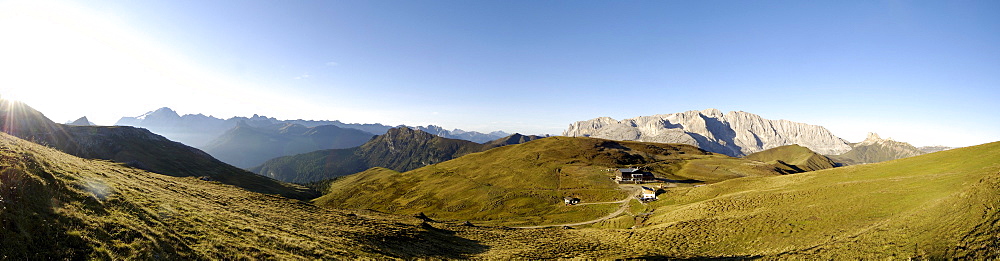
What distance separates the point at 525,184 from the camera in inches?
4924

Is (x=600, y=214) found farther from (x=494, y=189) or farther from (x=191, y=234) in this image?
(x=191, y=234)

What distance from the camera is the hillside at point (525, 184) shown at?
92975mm

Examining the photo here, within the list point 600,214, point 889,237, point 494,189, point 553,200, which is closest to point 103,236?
point 889,237

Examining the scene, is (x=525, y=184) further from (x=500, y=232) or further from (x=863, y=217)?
(x=863, y=217)

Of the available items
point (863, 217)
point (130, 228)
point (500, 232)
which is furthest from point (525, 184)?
point (130, 228)

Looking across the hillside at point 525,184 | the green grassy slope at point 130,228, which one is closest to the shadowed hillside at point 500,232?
the green grassy slope at point 130,228

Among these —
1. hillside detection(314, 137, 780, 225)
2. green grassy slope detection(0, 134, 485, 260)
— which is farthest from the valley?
hillside detection(314, 137, 780, 225)

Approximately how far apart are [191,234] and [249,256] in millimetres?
4636

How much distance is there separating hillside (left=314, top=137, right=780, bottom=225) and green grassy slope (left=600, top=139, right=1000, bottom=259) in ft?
107

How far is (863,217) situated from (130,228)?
60038 millimetres

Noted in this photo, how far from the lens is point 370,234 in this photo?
33.8m

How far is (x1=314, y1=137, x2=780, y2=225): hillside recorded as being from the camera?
93.0m

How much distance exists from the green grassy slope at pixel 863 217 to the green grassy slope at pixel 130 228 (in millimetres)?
33172

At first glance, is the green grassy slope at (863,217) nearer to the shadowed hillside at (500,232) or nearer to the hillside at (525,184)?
the shadowed hillside at (500,232)
